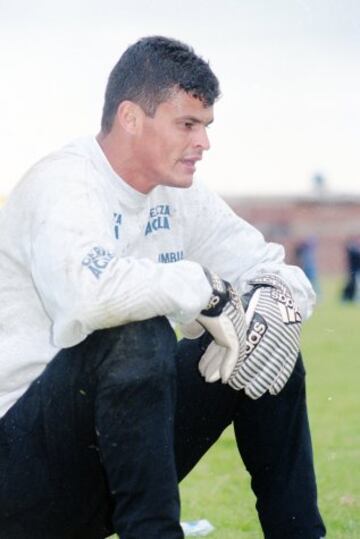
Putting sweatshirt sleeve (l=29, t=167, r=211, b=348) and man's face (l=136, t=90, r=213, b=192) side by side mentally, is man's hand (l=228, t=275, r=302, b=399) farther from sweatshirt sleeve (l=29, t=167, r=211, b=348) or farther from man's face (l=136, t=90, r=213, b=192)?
man's face (l=136, t=90, r=213, b=192)

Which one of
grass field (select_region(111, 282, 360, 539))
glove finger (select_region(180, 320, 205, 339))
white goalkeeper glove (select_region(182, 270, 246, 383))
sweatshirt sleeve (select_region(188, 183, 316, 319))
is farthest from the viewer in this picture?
grass field (select_region(111, 282, 360, 539))

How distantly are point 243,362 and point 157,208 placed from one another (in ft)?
2.23

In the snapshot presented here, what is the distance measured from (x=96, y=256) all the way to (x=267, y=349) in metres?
0.58

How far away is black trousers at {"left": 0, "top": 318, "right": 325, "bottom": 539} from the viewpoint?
304 cm

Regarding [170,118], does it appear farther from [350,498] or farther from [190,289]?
[350,498]

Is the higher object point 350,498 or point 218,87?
point 218,87

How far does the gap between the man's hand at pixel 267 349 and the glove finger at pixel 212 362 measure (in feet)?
0.15

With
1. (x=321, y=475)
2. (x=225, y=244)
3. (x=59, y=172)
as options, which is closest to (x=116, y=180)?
(x=59, y=172)

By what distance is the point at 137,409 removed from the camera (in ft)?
9.89

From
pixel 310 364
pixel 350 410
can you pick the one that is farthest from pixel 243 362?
pixel 310 364

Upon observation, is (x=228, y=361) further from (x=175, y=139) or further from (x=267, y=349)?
(x=175, y=139)

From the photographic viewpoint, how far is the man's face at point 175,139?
3658mm

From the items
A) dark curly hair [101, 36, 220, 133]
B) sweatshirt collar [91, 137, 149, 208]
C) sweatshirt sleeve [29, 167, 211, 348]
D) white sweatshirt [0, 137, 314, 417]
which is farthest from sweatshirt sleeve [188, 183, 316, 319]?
sweatshirt sleeve [29, 167, 211, 348]

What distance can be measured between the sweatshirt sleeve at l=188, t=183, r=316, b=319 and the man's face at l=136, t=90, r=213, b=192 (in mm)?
296
